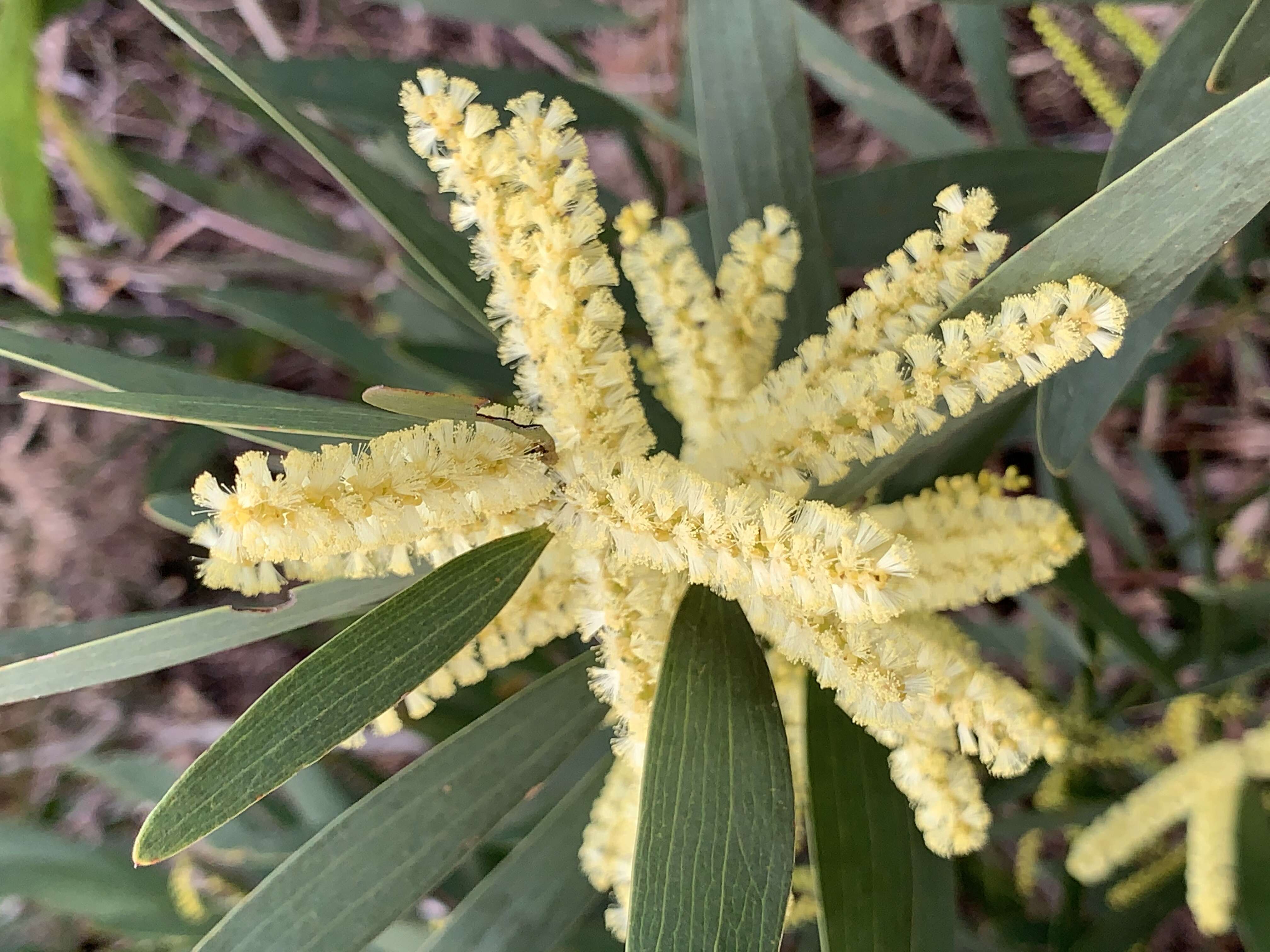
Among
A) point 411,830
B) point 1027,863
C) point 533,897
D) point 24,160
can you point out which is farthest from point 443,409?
point 1027,863

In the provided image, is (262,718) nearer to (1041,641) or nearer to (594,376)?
(594,376)

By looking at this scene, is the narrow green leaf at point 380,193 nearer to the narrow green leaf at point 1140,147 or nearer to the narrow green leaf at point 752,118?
the narrow green leaf at point 752,118

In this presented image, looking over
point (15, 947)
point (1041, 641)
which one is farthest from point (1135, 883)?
point (15, 947)

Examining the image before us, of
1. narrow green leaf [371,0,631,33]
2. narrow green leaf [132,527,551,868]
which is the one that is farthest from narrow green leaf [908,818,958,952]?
narrow green leaf [371,0,631,33]

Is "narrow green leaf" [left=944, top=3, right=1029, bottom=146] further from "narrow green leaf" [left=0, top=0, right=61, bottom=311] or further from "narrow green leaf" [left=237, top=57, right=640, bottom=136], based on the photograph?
"narrow green leaf" [left=0, top=0, right=61, bottom=311]

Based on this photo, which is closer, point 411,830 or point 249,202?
point 411,830

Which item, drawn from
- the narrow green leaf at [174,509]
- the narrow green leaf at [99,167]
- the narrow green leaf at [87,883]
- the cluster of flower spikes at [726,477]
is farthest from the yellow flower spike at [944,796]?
the narrow green leaf at [99,167]

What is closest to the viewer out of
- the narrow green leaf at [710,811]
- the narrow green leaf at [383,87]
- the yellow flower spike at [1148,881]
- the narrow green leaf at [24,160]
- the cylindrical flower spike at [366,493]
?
the cylindrical flower spike at [366,493]

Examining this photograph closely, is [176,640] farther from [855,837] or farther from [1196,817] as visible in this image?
[1196,817]
